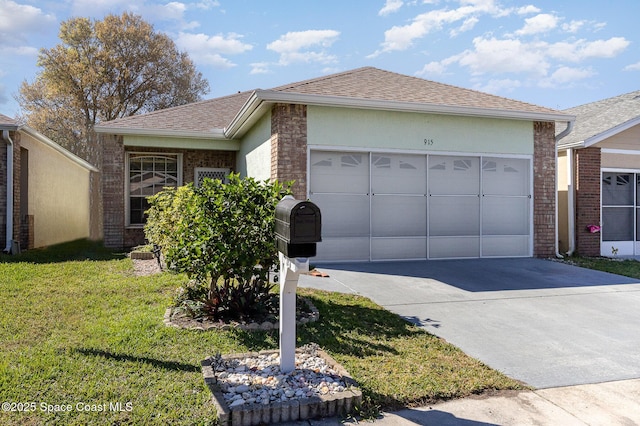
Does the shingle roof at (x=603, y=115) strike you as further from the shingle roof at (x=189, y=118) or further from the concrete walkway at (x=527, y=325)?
the shingle roof at (x=189, y=118)

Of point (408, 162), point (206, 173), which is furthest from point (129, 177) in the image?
point (408, 162)

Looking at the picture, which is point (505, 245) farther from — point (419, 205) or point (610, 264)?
point (419, 205)

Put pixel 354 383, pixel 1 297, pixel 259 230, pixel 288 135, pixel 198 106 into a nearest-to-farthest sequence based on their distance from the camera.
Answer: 1. pixel 354 383
2. pixel 259 230
3. pixel 1 297
4. pixel 288 135
5. pixel 198 106

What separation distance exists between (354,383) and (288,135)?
6047 mm

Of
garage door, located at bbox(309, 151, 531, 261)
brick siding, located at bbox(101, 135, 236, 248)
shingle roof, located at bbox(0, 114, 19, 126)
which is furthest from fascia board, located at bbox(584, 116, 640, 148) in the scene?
shingle roof, located at bbox(0, 114, 19, 126)

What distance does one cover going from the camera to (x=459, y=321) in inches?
211

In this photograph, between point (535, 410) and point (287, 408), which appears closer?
point (287, 408)

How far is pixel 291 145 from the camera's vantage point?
8.68 meters

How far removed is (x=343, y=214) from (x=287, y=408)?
6422 millimetres

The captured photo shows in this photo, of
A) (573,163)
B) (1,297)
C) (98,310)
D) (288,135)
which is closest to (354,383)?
(98,310)

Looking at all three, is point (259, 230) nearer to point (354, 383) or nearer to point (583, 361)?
point (354, 383)

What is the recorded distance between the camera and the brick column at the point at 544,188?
10.3 meters

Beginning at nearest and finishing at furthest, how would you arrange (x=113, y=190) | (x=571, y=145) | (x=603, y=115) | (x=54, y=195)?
(x=571, y=145) < (x=113, y=190) < (x=603, y=115) < (x=54, y=195)

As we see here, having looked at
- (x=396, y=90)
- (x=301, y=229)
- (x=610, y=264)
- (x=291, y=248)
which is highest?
(x=396, y=90)
